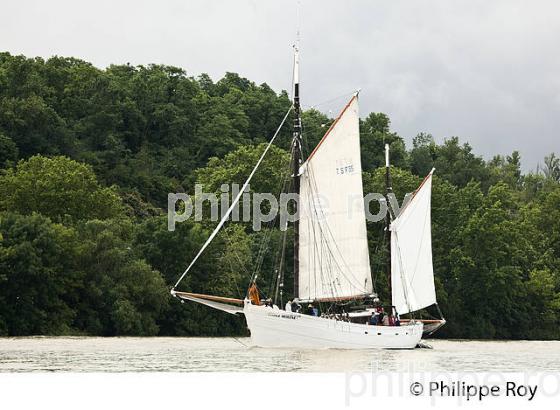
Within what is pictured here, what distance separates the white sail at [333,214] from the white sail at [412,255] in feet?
23.2

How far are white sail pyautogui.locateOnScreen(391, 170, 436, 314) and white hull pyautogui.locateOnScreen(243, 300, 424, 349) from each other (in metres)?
8.53

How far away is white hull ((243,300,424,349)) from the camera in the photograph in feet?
223

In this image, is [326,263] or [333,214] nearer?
[326,263]

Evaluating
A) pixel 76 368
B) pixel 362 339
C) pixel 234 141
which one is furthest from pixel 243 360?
pixel 234 141

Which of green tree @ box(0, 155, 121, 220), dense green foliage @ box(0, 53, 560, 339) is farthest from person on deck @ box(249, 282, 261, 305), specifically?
green tree @ box(0, 155, 121, 220)

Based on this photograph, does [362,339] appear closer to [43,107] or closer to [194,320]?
[194,320]

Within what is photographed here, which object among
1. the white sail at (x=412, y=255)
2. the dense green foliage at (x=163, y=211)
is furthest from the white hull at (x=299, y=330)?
the dense green foliage at (x=163, y=211)

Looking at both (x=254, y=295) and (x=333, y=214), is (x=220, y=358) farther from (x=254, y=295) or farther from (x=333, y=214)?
(x=333, y=214)

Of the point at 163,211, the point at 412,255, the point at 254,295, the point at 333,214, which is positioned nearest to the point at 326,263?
the point at 333,214

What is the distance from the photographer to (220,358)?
59.2m

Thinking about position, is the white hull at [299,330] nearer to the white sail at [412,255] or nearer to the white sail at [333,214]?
the white sail at [333,214]

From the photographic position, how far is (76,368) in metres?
49.8

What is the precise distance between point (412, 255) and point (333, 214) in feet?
37.0

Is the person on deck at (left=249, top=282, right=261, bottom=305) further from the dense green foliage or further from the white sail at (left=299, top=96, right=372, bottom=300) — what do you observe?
the dense green foliage
